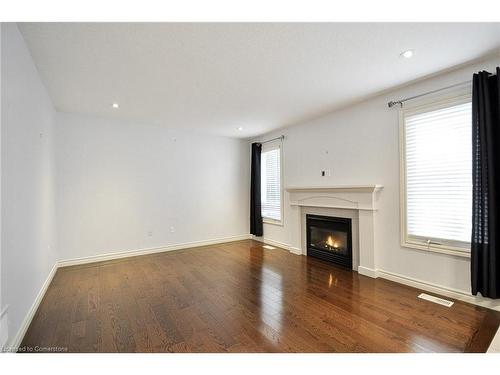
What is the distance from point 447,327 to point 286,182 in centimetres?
342

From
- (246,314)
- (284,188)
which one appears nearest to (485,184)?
(246,314)

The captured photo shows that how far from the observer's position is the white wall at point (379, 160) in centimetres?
275

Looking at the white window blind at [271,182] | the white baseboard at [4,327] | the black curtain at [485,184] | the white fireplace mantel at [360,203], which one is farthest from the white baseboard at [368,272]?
the white baseboard at [4,327]

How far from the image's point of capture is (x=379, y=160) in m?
3.40

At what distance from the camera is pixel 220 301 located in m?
2.67

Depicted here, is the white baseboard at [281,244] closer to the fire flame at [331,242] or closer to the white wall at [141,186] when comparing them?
the white wall at [141,186]

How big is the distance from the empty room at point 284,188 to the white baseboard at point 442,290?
14 millimetres

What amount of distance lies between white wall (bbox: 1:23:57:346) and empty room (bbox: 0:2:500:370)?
0.08 ft

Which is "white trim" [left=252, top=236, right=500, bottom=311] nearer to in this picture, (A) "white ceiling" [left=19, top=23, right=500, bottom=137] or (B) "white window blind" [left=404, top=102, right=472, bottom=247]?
(B) "white window blind" [left=404, top=102, right=472, bottom=247]

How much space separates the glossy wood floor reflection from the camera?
1906 millimetres

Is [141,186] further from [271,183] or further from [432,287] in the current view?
[432,287]

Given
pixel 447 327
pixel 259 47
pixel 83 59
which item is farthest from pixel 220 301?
pixel 83 59

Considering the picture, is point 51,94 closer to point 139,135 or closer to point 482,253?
point 139,135
